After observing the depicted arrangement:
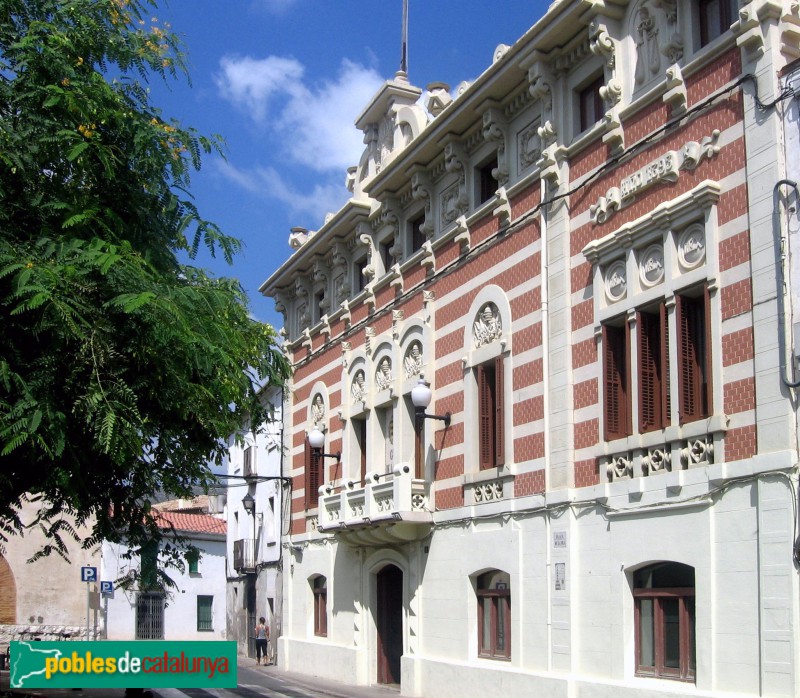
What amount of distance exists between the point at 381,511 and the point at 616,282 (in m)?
7.96

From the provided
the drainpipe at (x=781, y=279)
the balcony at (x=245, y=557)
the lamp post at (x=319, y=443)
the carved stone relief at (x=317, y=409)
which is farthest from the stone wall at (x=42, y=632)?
the drainpipe at (x=781, y=279)

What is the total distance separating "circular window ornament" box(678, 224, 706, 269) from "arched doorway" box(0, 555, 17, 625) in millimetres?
31142

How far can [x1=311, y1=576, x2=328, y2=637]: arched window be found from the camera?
26.7m

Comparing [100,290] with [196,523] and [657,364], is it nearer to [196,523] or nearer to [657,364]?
[657,364]

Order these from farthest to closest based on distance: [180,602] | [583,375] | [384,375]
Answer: [180,602], [384,375], [583,375]

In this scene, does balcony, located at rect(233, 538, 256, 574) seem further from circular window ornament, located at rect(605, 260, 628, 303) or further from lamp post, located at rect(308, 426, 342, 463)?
circular window ornament, located at rect(605, 260, 628, 303)

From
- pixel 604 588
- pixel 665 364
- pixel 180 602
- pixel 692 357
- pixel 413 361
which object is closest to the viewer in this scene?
pixel 692 357

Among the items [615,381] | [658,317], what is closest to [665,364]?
[658,317]

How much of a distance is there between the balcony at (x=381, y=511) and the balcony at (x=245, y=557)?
10.8 meters

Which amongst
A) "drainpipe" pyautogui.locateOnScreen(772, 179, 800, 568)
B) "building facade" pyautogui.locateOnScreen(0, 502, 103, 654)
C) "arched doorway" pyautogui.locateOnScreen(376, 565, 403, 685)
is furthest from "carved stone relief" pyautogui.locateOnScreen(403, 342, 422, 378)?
"building facade" pyautogui.locateOnScreen(0, 502, 103, 654)

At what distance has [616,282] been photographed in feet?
51.3

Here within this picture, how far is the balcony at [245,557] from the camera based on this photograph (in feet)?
114

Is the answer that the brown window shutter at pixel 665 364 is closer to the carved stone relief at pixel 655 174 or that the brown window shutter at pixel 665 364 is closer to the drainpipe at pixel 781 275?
the carved stone relief at pixel 655 174

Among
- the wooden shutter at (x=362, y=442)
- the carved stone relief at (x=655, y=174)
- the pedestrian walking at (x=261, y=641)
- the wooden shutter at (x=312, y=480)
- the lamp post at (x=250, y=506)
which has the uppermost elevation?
the carved stone relief at (x=655, y=174)
